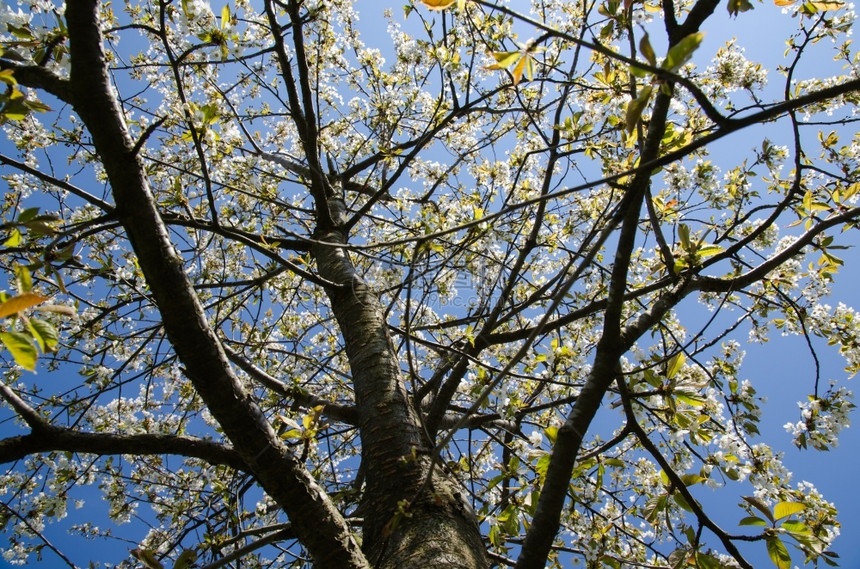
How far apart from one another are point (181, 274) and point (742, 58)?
9.54 ft

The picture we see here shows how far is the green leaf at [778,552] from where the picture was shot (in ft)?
3.72

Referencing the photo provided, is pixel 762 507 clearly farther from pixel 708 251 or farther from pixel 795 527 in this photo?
pixel 708 251

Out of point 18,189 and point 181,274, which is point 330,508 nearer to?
point 181,274

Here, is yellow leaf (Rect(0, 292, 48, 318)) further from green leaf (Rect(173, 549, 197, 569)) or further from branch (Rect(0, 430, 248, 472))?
branch (Rect(0, 430, 248, 472))

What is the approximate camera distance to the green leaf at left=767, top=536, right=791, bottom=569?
113cm

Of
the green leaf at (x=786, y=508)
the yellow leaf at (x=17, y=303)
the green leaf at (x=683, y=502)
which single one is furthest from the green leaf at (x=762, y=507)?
the yellow leaf at (x=17, y=303)

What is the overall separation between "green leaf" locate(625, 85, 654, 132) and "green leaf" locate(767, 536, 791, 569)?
1040mm

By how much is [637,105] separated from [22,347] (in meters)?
1.04

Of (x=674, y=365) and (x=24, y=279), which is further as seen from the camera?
(x=674, y=365)

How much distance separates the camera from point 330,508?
4.00 feet

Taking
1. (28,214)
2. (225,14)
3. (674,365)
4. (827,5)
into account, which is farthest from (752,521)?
(225,14)

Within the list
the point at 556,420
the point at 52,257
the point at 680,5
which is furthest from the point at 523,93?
the point at 52,257

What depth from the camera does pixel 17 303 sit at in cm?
66

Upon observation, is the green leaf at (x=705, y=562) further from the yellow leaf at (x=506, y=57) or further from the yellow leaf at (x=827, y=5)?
the yellow leaf at (x=827, y=5)
